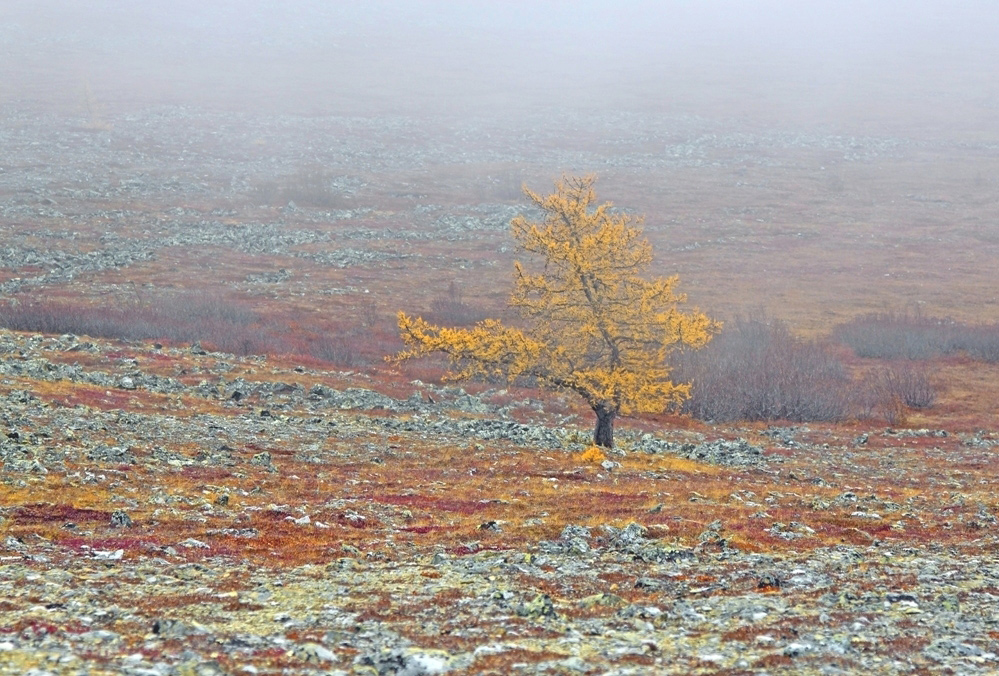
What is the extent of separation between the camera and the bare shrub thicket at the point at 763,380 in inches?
1871

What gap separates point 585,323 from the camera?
30500 millimetres

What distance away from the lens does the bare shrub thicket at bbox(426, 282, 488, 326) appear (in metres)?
63.8

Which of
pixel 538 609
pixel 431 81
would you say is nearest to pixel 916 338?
pixel 538 609

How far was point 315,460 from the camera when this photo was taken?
26.4 meters

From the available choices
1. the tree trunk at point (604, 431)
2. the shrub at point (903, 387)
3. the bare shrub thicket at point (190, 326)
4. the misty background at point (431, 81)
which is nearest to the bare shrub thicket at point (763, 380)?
the shrub at point (903, 387)

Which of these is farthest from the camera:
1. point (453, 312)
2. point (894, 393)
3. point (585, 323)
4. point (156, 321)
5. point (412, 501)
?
point (453, 312)

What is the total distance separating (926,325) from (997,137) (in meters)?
89.6

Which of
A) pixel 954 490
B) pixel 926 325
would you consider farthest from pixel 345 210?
pixel 954 490

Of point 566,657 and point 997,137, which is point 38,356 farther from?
point 997,137

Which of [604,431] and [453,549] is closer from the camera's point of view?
[453,549]

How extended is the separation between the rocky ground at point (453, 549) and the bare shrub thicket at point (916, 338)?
28.8m

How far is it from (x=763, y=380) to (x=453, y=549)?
3639 centimetres

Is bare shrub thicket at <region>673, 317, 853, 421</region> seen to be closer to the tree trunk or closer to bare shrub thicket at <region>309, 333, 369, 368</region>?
the tree trunk

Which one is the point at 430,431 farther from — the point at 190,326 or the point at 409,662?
the point at 190,326
